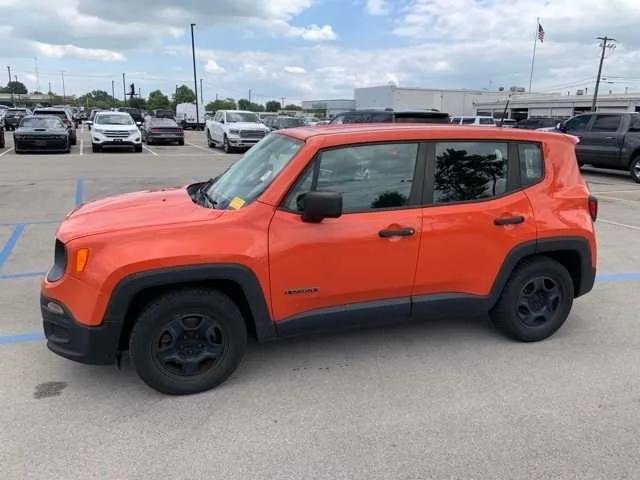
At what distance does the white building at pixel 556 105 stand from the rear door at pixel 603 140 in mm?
45534

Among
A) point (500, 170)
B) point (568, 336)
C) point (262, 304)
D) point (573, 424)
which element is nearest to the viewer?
point (573, 424)

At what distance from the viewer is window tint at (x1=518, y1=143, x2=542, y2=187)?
13.4 feet

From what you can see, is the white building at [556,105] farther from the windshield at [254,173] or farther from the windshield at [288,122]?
the windshield at [254,173]

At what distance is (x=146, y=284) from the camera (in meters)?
3.17

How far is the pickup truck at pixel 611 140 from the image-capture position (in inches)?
572

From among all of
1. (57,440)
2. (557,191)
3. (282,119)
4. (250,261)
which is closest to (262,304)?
(250,261)

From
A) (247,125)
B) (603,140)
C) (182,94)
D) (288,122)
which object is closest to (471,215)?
(603,140)

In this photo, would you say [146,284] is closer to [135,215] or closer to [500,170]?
[135,215]

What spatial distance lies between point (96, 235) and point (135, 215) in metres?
0.35

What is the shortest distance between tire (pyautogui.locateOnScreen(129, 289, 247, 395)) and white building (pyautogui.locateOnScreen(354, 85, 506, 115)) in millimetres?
73897

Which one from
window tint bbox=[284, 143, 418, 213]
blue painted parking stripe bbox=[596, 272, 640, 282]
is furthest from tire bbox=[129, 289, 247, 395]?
blue painted parking stripe bbox=[596, 272, 640, 282]

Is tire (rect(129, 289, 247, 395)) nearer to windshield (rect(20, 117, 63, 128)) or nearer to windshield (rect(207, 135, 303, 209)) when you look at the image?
windshield (rect(207, 135, 303, 209))

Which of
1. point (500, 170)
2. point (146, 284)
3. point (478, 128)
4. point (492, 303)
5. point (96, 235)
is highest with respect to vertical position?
point (478, 128)

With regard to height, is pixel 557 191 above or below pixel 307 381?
above
